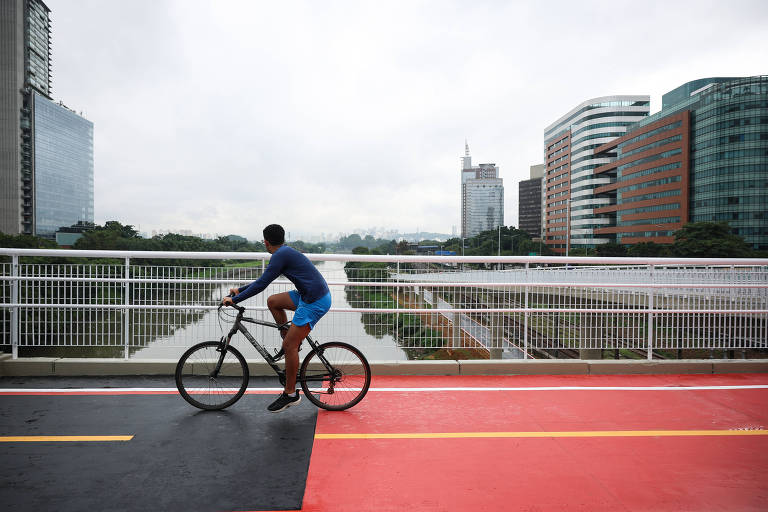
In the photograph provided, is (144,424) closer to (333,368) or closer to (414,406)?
(333,368)

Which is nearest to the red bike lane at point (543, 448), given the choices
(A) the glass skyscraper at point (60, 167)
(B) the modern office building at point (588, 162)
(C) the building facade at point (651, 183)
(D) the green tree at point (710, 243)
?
(D) the green tree at point (710, 243)

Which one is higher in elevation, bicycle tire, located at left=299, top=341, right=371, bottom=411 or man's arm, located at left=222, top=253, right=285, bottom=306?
man's arm, located at left=222, top=253, right=285, bottom=306

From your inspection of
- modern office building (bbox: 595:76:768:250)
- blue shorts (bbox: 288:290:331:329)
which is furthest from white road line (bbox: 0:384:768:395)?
modern office building (bbox: 595:76:768:250)

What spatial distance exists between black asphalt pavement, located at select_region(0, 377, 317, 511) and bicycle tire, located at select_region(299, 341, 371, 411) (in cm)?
22

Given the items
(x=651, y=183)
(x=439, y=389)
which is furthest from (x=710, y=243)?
(x=439, y=389)

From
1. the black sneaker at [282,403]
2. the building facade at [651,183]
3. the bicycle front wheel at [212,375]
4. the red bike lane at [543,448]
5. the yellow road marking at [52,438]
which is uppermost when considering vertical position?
the building facade at [651,183]

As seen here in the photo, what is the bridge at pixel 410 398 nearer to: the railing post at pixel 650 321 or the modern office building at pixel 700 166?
the railing post at pixel 650 321

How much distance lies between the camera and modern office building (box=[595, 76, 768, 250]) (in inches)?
2840

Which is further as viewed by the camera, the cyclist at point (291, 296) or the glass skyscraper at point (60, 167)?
the glass skyscraper at point (60, 167)

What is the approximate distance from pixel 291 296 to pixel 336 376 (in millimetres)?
934

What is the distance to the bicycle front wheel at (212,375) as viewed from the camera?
481cm

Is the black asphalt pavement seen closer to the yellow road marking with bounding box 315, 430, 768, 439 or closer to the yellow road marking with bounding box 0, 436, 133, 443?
the yellow road marking with bounding box 0, 436, 133, 443

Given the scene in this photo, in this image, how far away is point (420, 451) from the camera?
3.97 m

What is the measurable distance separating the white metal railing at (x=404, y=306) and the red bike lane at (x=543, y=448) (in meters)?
0.84
